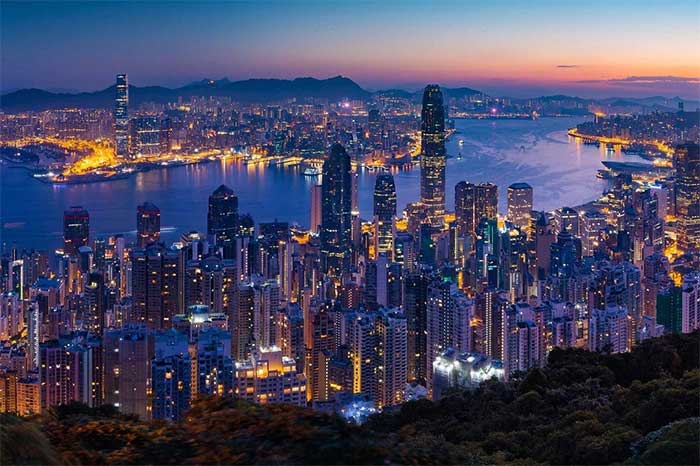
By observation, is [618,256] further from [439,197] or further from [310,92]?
[310,92]

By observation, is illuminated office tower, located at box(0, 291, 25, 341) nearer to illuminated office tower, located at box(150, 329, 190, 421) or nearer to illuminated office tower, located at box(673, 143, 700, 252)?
illuminated office tower, located at box(150, 329, 190, 421)

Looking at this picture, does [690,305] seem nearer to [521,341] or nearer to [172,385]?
[521,341]

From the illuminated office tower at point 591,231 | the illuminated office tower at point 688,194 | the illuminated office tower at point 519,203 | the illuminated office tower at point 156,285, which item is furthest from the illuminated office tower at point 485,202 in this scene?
the illuminated office tower at point 156,285

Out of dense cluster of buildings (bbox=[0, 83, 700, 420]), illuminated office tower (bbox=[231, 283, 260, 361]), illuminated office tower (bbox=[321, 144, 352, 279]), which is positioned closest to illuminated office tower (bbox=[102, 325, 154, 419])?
dense cluster of buildings (bbox=[0, 83, 700, 420])

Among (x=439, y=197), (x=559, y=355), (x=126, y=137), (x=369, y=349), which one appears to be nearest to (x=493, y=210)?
(x=439, y=197)

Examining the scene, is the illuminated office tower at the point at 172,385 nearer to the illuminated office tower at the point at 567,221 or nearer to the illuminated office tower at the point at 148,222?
the illuminated office tower at the point at 148,222
